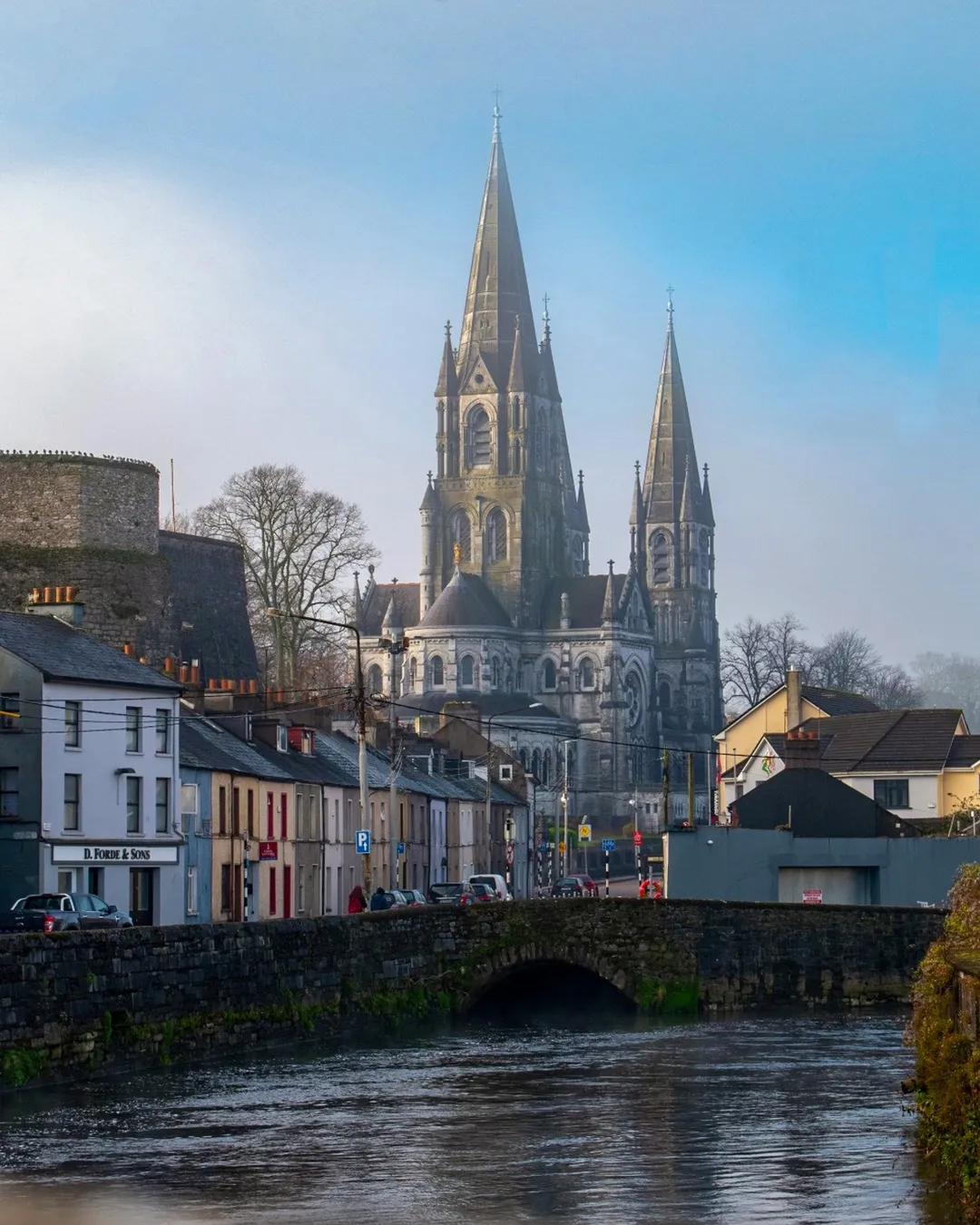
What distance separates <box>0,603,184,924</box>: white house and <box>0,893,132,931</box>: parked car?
497 cm

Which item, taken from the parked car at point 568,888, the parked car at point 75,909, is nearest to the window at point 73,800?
the parked car at point 75,909

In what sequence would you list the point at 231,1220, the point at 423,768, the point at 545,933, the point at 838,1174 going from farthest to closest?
the point at 423,768 < the point at 545,933 < the point at 838,1174 < the point at 231,1220

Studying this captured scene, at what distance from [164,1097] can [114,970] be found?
83.1 inches

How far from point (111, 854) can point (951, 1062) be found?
31.7 m

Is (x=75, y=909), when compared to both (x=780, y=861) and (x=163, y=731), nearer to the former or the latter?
(x=163, y=731)

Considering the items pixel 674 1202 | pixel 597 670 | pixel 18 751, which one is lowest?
pixel 674 1202

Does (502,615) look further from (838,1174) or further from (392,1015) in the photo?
(838,1174)

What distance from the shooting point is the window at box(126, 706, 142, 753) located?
5328 centimetres

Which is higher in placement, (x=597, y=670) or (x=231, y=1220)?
(x=597, y=670)

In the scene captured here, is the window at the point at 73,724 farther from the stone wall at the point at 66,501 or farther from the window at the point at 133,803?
the stone wall at the point at 66,501

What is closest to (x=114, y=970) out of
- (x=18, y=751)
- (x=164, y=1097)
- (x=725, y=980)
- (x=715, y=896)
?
(x=164, y=1097)

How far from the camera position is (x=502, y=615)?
198250 millimetres

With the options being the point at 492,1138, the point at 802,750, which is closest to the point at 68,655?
the point at 802,750

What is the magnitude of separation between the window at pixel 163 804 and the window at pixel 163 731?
73 centimetres
